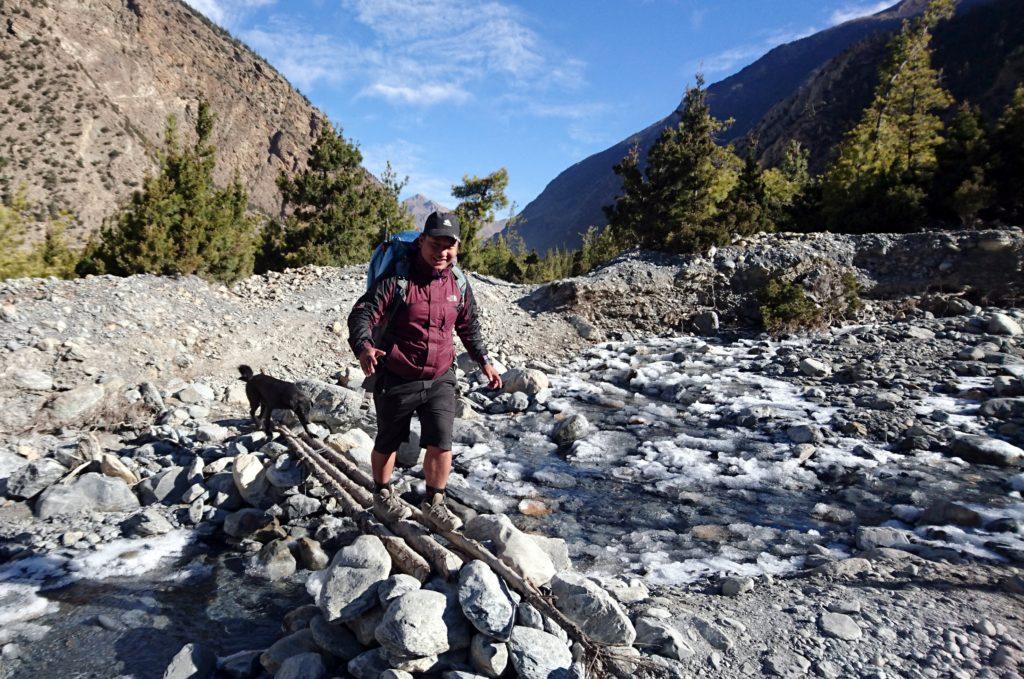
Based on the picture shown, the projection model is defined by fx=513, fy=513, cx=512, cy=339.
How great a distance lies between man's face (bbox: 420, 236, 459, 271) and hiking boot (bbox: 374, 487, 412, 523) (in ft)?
5.33

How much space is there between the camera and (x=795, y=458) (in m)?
5.93

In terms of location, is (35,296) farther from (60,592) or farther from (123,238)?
(60,592)

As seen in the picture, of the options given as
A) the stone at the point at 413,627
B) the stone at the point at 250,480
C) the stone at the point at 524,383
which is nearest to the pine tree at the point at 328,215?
the stone at the point at 524,383

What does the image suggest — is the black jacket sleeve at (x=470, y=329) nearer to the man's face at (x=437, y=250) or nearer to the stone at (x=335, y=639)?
the man's face at (x=437, y=250)

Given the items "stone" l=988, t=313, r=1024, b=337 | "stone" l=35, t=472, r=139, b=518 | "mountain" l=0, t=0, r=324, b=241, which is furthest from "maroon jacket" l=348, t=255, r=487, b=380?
"mountain" l=0, t=0, r=324, b=241

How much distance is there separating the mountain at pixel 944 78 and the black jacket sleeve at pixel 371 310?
67.4m

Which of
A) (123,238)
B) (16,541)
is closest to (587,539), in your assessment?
(16,541)

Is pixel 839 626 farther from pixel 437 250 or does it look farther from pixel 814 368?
pixel 814 368

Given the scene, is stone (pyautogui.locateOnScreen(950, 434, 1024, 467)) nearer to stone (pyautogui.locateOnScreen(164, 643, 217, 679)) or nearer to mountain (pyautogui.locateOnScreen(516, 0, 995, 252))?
stone (pyautogui.locateOnScreen(164, 643, 217, 679))

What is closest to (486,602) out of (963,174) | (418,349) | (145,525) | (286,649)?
(286,649)

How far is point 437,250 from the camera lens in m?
3.35

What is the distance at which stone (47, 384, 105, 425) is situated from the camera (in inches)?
239

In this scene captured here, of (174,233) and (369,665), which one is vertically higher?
(174,233)

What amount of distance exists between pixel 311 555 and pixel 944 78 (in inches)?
3468
